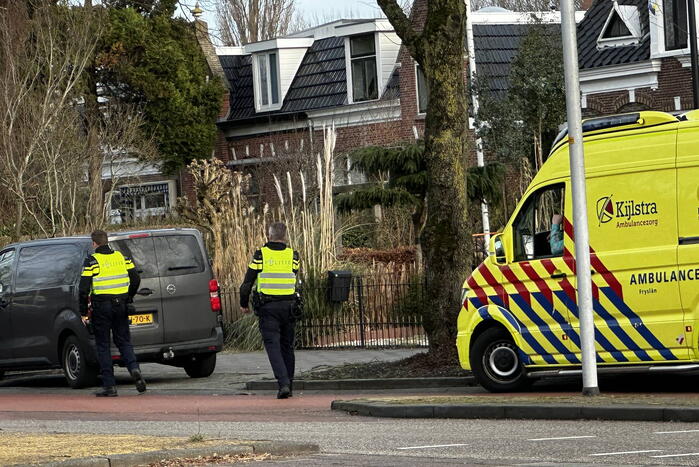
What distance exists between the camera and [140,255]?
1847 cm

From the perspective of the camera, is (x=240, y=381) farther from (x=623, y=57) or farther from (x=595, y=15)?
(x=595, y=15)

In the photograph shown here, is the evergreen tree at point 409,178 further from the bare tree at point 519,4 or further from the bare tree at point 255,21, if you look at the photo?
the bare tree at point 255,21

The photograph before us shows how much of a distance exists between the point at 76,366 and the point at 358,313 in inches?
230

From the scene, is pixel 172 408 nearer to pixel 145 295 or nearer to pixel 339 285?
pixel 145 295

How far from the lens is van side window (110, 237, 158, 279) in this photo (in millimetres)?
18391

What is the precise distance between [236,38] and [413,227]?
1549 inches

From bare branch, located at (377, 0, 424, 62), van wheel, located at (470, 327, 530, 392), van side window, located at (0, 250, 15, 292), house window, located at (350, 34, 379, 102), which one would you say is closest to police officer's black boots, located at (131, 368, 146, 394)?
van side window, located at (0, 250, 15, 292)

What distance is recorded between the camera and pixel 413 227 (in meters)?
28.4

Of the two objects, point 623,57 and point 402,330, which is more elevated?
point 623,57

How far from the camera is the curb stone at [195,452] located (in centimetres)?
959

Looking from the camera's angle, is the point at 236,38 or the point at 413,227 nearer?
the point at 413,227

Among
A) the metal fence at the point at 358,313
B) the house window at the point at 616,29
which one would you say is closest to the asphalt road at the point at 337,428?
the metal fence at the point at 358,313

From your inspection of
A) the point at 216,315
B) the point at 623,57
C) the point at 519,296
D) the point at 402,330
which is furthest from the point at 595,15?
the point at 519,296

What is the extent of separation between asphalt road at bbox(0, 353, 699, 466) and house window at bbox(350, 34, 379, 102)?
25.4m
